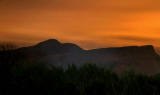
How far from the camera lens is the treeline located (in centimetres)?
891

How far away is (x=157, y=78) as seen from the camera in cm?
920

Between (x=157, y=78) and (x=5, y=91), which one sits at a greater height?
(x=157, y=78)

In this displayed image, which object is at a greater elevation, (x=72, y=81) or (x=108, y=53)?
(x=108, y=53)

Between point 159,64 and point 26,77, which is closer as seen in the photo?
point 26,77

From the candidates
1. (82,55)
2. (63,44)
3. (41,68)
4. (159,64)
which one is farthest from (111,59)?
(41,68)

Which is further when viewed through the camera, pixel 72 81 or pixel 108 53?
pixel 108 53

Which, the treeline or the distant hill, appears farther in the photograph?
the distant hill

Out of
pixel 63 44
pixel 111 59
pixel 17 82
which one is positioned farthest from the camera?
pixel 63 44

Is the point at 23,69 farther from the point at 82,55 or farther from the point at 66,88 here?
the point at 82,55

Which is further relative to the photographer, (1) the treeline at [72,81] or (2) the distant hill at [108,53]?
(2) the distant hill at [108,53]

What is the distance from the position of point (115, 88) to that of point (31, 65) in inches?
139

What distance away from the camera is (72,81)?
9359 mm

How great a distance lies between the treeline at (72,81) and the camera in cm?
891

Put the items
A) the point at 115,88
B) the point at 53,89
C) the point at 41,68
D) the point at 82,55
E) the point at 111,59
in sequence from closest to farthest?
the point at 115,88 → the point at 53,89 → the point at 41,68 → the point at 111,59 → the point at 82,55
